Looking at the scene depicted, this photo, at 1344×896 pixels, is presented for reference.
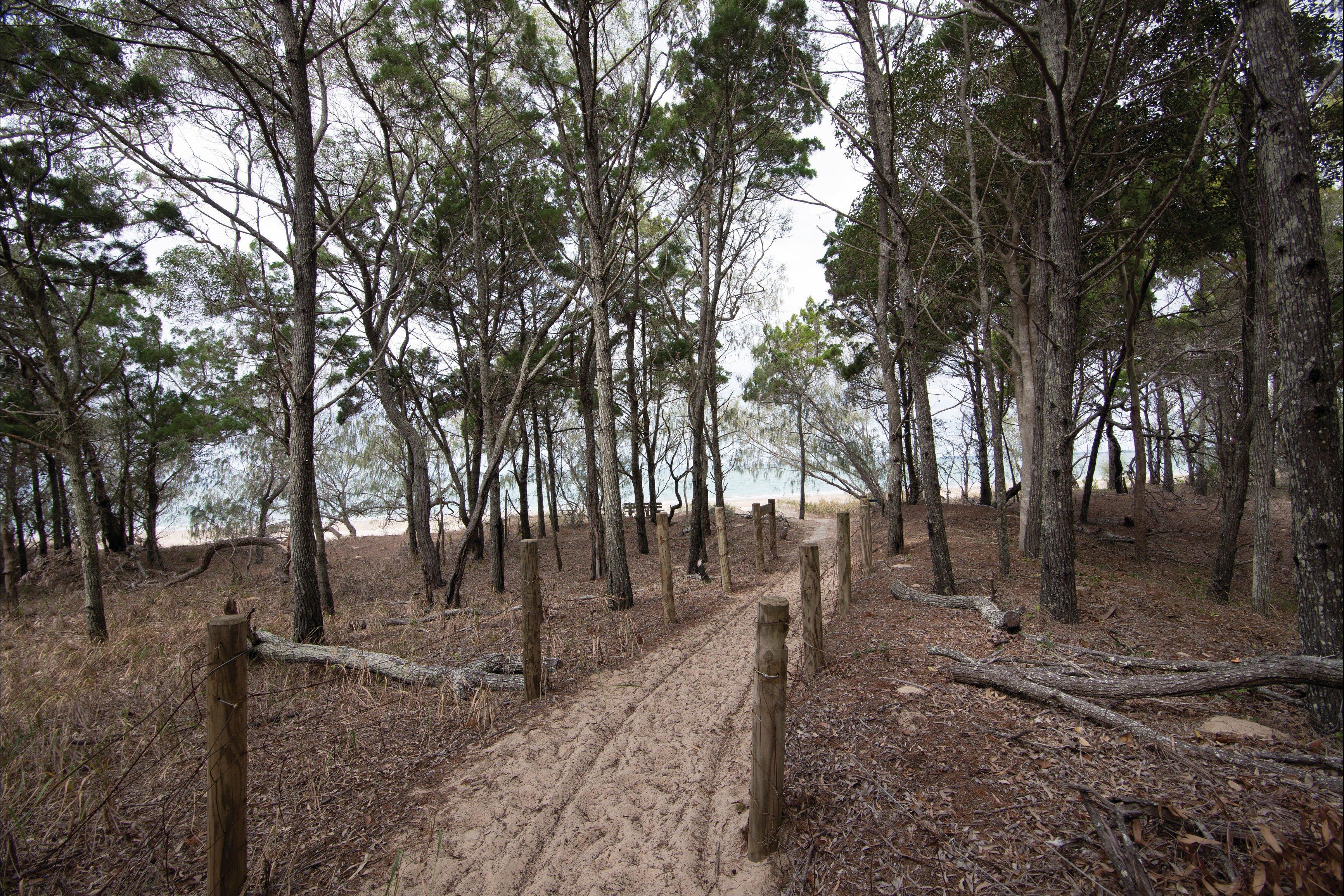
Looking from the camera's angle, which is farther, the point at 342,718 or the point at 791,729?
the point at 342,718

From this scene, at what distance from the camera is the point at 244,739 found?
2.21 m

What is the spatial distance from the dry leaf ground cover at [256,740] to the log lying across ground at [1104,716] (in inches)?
115

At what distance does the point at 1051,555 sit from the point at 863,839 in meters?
3.87

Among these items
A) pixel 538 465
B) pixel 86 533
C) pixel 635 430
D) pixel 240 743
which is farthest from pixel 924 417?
pixel 538 465

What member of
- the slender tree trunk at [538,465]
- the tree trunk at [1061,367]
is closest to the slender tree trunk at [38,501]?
the slender tree trunk at [538,465]

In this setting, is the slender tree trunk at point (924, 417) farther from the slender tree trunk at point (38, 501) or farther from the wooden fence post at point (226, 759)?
the slender tree trunk at point (38, 501)

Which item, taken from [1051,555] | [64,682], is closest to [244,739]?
[64,682]

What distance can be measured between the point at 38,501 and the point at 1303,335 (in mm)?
24529

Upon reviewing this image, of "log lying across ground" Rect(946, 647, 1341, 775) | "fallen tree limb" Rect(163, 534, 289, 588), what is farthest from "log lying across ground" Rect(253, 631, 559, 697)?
"fallen tree limb" Rect(163, 534, 289, 588)

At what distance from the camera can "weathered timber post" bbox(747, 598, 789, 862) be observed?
246 cm

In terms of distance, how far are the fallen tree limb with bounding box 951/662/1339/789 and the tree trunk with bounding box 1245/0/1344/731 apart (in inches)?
40.0

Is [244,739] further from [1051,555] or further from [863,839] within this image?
[1051,555]

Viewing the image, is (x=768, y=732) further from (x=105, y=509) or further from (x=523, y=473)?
(x=105, y=509)

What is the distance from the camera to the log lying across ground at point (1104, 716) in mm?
2225
